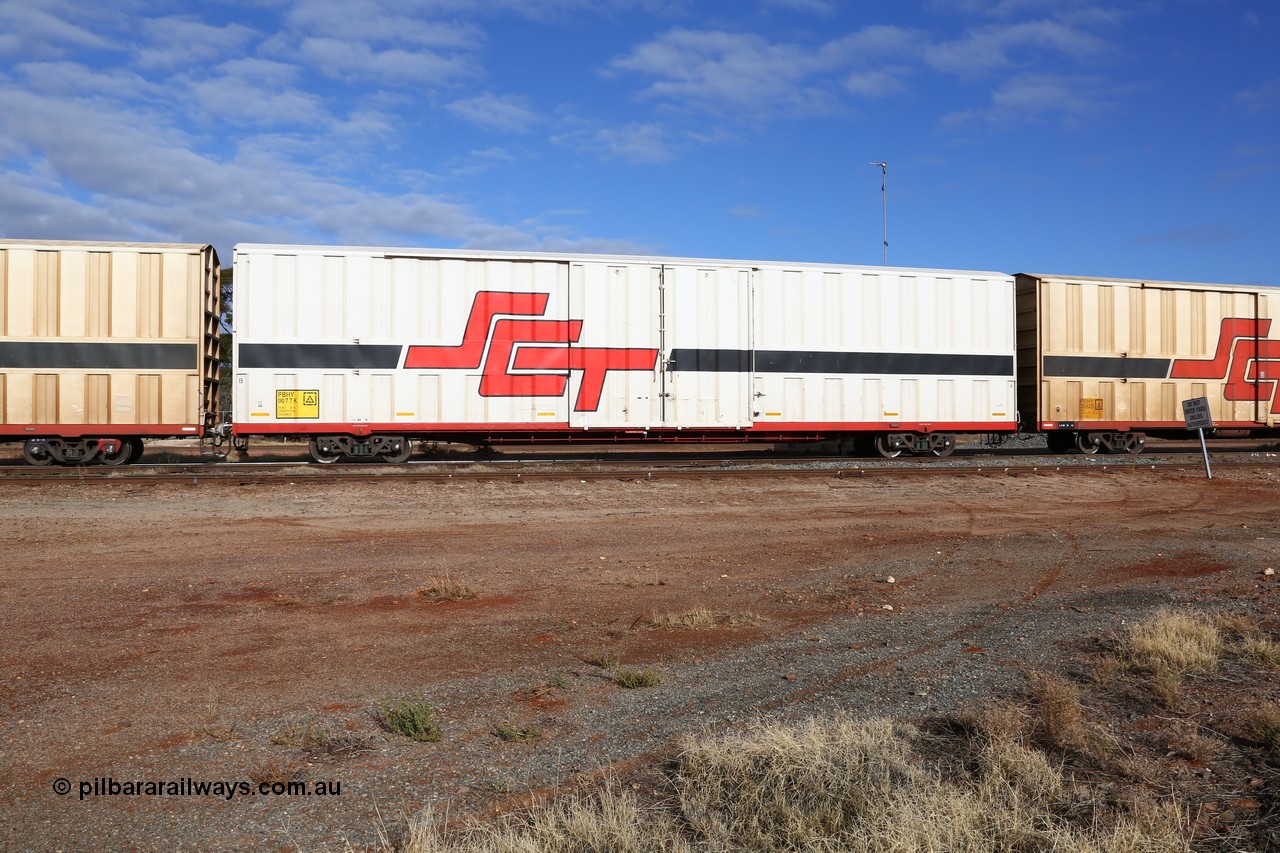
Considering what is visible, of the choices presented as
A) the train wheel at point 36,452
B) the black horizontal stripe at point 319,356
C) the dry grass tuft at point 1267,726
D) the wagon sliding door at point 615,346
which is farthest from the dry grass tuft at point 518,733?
the train wheel at point 36,452

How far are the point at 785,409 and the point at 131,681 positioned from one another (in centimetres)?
1438

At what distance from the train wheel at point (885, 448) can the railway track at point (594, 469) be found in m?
0.72

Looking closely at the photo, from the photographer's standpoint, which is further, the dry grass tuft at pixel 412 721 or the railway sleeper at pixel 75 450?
the railway sleeper at pixel 75 450

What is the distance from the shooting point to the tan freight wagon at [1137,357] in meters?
19.4

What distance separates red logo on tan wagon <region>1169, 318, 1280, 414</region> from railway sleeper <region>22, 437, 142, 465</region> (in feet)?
80.9

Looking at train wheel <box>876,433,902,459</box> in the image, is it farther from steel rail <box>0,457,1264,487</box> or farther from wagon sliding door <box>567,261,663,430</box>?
wagon sliding door <box>567,261,663,430</box>

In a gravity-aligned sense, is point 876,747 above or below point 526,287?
below

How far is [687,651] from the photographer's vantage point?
6223 mm

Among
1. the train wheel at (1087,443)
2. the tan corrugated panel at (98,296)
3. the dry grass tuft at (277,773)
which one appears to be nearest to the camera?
the dry grass tuft at (277,773)

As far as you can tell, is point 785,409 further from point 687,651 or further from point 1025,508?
point 687,651

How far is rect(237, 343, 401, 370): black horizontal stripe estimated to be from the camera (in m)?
15.9

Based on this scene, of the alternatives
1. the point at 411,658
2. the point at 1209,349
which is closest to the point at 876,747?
the point at 411,658

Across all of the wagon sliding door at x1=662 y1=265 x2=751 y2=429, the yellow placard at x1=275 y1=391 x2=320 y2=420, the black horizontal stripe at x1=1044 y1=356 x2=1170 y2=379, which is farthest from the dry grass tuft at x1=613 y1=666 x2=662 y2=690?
the black horizontal stripe at x1=1044 y1=356 x2=1170 y2=379

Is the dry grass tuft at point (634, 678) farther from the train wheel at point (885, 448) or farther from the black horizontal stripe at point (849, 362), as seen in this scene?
the train wheel at point (885, 448)
